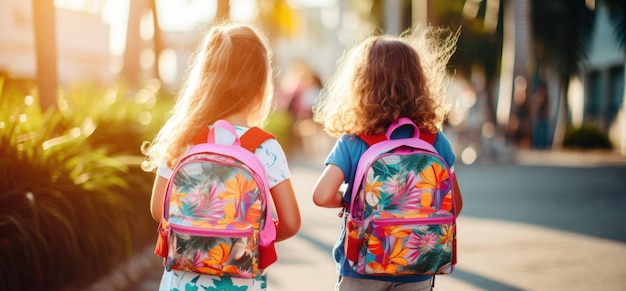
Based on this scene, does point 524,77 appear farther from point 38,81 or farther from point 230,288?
point 230,288

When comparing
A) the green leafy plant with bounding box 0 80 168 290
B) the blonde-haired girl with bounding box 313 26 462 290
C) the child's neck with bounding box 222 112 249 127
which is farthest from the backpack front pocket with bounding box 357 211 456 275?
the green leafy plant with bounding box 0 80 168 290

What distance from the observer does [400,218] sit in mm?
3385

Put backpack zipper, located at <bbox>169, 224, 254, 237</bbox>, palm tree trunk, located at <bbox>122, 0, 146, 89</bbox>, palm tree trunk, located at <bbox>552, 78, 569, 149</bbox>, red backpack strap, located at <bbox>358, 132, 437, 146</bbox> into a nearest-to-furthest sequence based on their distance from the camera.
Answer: backpack zipper, located at <bbox>169, 224, 254, 237</bbox> → red backpack strap, located at <bbox>358, 132, 437, 146</bbox> → palm tree trunk, located at <bbox>122, 0, 146, 89</bbox> → palm tree trunk, located at <bbox>552, 78, 569, 149</bbox>

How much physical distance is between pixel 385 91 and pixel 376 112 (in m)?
0.09

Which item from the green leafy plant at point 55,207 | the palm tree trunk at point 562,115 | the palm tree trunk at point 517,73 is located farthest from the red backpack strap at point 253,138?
the palm tree trunk at point 562,115

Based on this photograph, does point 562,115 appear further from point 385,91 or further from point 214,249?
point 214,249

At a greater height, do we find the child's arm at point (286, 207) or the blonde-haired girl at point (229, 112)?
the blonde-haired girl at point (229, 112)

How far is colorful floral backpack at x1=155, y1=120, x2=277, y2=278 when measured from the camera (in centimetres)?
315

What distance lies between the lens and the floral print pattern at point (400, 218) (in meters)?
3.38

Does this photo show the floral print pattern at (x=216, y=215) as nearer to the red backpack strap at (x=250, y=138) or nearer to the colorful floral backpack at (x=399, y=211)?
the red backpack strap at (x=250, y=138)

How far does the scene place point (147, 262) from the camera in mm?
6738

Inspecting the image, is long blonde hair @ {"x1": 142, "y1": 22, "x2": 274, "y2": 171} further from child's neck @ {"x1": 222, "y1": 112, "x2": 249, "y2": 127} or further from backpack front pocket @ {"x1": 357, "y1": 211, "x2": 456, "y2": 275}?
backpack front pocket @ {"x1": 357, "y1": 211, "x2": 456, "y2": 275}

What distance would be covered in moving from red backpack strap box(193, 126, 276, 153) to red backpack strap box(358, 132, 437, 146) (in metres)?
0.42

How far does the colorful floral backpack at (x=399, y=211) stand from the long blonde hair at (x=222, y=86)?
0.52 metres
